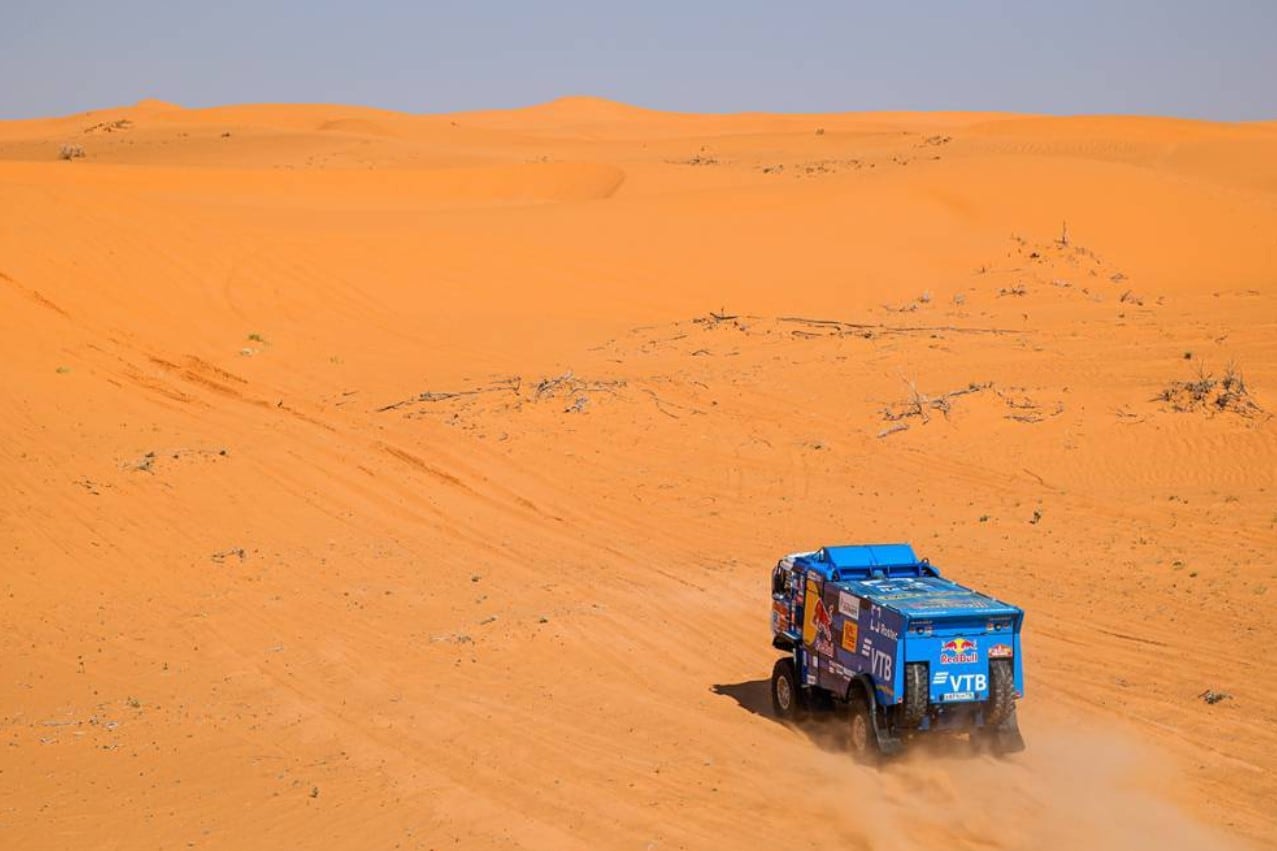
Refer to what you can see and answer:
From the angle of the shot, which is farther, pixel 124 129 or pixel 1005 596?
pixel 124 129

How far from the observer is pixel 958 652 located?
10.2 meters

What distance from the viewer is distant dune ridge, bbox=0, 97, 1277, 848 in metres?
10.6

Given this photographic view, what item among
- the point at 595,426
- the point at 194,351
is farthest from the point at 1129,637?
the point at 194,351

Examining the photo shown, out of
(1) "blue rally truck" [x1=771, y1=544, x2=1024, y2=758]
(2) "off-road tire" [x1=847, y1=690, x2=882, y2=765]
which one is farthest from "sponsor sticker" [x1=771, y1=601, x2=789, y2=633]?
(2) "off-road tire" [x1=847, y1=690, x2=882, y2=765]

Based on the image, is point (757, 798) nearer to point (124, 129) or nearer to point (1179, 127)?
point (124, 129)

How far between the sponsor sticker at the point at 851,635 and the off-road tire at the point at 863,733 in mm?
332

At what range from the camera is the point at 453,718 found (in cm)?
1200

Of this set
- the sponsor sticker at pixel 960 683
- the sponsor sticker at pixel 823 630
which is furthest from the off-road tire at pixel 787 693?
the sponsor sticker at pixel 960 683

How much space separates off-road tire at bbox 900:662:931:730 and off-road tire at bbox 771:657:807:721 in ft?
5.48

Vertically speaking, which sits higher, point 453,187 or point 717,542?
point 453,187

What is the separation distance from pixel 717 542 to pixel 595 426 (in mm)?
4472

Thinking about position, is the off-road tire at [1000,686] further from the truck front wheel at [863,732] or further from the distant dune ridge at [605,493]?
the truck front wheel at [863,732]

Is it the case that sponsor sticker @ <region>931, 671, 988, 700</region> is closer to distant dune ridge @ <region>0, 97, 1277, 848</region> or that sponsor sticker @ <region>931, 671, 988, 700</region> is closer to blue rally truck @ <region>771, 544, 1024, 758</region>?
blue rally truck @ <region>771, 544, 1024, 758</region>

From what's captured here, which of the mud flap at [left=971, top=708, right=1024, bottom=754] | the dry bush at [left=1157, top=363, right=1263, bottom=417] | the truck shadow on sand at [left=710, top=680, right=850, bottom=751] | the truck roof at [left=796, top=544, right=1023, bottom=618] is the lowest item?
the truck shadow on sand at [left=710, top=680, right=850, bottom=751]
